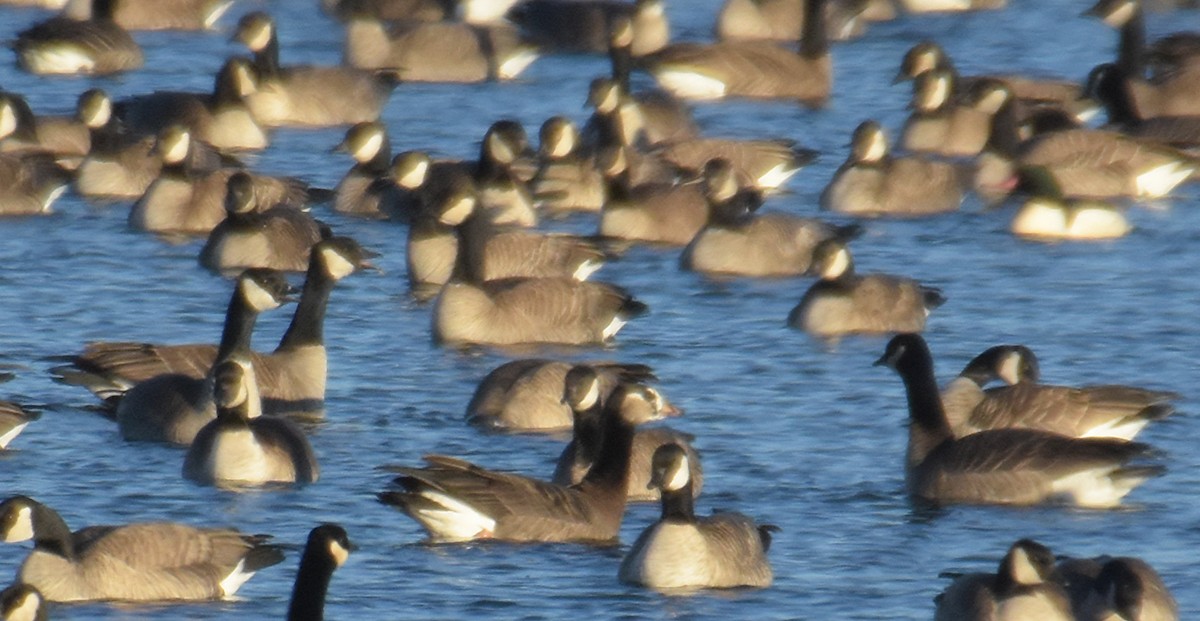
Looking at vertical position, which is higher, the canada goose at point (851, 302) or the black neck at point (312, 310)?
the black neck at point (312, 310)

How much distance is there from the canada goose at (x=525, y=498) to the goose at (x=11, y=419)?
245cm

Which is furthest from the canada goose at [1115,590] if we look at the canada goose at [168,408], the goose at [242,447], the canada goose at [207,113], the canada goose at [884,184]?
the canada goose at [207,113]

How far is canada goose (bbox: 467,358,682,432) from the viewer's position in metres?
16.4

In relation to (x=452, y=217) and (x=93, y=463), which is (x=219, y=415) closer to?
(x=93, y=463)

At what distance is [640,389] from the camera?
1434 centimetres

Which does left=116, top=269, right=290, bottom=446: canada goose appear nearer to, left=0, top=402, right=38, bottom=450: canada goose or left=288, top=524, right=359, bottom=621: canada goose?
left=0, top=402, right=38, bottom=450: canada goose

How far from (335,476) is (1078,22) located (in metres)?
23.1

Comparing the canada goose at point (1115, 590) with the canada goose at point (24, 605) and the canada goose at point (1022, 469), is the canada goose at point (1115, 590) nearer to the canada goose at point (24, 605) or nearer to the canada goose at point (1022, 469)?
the canada goose at point (1022, 469)

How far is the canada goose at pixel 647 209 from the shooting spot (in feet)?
75.8

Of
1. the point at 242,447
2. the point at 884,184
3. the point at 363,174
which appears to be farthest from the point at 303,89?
the point at 242,447

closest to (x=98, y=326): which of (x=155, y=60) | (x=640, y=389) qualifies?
(x=640, y=389)

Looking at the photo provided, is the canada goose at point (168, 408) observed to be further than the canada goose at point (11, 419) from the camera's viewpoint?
Yes

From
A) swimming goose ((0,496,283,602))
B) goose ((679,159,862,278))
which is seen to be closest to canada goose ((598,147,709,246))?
goose ((679,159,862,278))

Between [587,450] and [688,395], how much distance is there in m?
3.01
